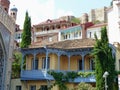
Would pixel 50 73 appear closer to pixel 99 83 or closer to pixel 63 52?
pixel 63 52

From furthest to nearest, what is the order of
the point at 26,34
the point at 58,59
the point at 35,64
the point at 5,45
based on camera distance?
the point at 26,34 → the point at 35,64 → the point at 58,59 → the point at 5,45

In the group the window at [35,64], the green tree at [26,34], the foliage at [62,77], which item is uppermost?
the green tree at [26,34]

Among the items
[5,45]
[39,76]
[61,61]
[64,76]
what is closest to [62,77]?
[64,76]

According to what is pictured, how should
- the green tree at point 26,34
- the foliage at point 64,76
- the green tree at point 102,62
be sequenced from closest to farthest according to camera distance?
1. the green tree at point 102,62
2. the foliage at point 64,76
3. the green tree at point 26,34

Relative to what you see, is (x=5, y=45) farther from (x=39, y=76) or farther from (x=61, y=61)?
(x=61, y=61)

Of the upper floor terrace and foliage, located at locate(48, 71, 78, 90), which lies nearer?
foliage, located at locate(48, 71, 78, 90)

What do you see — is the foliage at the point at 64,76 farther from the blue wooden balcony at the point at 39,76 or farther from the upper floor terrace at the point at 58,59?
the upper floor terrace at the point at 58,59

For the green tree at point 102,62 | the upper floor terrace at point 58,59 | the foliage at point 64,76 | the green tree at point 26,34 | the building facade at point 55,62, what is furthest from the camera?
the green tree at point 26,34

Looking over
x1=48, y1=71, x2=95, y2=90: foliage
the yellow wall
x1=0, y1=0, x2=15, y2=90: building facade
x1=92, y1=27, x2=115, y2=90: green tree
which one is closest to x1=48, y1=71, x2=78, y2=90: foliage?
x1=48, y1=71, x2=95, y2=90: foliage

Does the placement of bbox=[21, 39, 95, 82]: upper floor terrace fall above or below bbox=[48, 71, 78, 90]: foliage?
above

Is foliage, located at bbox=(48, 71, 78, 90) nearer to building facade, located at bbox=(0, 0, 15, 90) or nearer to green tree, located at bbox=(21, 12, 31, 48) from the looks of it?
building facade, located at bbox=(0, 0, 15, 90)

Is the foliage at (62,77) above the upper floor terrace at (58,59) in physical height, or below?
below

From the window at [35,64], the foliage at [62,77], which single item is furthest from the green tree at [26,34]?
the foliage at [62,77]

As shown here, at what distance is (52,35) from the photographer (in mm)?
69438
